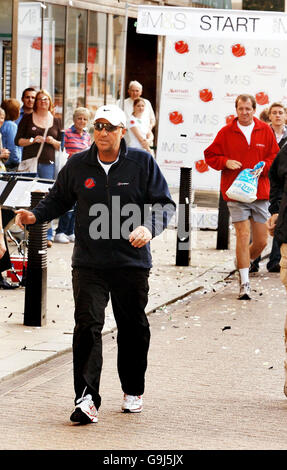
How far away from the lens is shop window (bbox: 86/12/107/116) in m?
24.0

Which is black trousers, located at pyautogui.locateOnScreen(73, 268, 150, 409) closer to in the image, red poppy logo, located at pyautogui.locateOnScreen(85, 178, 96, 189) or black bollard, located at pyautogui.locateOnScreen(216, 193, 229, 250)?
red poppy logo, located at pyautogui.locateOnScreen(85, 178, 96, 189)

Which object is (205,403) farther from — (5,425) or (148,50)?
(148,50)

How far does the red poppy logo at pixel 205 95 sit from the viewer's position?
53.9ft

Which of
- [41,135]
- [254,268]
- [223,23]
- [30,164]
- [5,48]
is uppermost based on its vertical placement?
[223,23]

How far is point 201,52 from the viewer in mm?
16469

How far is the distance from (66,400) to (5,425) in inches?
30.6

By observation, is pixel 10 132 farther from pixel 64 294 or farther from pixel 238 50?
pixel 64 294

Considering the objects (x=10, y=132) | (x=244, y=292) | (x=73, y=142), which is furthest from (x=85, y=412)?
(x=73, y=142)

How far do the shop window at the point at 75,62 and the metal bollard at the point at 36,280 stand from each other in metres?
13.1

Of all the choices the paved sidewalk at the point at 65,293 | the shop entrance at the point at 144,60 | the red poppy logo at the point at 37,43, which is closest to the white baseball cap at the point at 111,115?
the paved sidewalk at the point at 65,293

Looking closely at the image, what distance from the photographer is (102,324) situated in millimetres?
6695

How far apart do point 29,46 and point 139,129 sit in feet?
12.7

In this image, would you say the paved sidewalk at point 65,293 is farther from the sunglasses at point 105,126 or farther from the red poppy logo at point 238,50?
the red poppy logo at point 238,50

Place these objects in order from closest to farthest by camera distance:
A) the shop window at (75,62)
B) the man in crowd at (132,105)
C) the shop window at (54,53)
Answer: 1. the man in crowd at (132,105)
2. the shop window at (54,53)
3. the shop window at (75,62)
